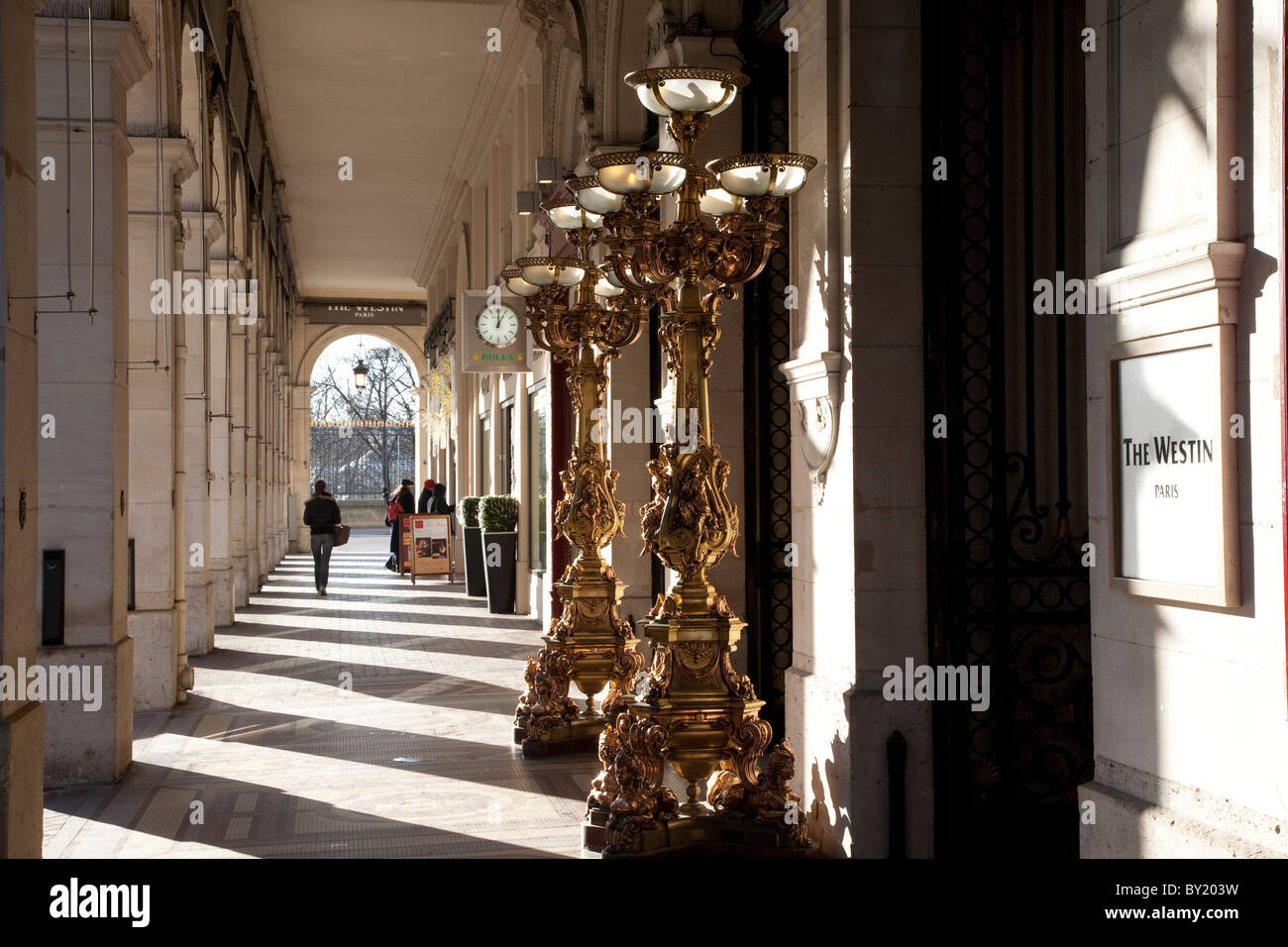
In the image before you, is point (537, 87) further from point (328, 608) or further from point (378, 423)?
point (378, 423)

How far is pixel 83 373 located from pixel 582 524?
327 centimetres

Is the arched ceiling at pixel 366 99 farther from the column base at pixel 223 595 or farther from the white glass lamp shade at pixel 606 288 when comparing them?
the white glass lamp shade at pixel 606 288

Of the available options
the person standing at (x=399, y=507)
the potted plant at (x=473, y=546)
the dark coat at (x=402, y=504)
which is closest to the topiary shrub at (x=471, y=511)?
the potted plant at (x=473, y=546)

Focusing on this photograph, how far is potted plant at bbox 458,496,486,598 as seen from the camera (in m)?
19.0

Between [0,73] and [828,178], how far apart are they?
3.40 metres

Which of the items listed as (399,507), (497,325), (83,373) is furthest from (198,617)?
(399,507)

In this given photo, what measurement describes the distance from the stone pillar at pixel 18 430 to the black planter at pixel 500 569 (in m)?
11.8

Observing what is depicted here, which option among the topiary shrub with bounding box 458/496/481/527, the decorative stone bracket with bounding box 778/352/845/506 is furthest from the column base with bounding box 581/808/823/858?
the topiary shrub with bounding box 458/496/481/527

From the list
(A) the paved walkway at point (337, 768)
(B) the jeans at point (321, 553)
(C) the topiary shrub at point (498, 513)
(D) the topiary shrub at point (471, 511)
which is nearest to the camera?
(A) the paved walkway at point (337, 768)

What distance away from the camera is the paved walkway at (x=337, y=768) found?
21.1 ft

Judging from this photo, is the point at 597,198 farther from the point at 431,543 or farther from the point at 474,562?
the point at 431,543

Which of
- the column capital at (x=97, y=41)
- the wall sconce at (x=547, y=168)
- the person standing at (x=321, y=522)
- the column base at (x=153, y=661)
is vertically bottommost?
the column base at (x=153, y=661)

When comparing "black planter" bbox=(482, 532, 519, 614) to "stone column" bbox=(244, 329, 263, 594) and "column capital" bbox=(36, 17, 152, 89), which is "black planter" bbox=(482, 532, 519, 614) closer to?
"stone column" bbox=(244, 329, 263, 594)

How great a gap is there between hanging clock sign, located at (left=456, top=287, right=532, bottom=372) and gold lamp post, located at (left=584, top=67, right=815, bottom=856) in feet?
32.3
